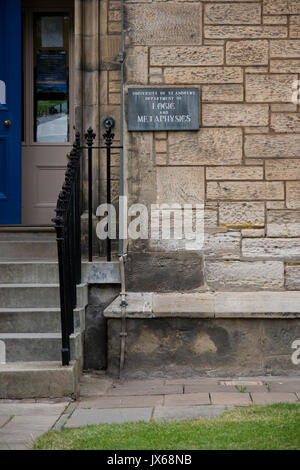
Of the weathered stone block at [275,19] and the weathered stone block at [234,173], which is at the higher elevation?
the weathered stone block at [275,19]

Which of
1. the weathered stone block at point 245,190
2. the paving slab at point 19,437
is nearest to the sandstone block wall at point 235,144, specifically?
the weathered stone block at point 245,190

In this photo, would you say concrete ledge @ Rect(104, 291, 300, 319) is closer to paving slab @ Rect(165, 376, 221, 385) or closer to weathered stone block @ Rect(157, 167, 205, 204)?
paving slab @ Rect(165, 376, 221, 385)

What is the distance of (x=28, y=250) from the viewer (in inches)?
302

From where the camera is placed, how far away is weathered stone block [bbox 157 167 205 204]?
709 cm

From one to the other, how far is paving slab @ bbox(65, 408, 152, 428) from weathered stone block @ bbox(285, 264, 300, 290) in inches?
82.0

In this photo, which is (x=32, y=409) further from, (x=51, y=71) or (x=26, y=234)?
(x=51, y=71)

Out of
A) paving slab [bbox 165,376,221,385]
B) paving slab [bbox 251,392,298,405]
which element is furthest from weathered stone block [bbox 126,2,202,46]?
paving slab [bbox 251,392,298,405]

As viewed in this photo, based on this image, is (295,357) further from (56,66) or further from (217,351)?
(56,66)

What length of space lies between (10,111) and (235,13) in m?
2.62

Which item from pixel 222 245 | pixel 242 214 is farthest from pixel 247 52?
pixel 222 245

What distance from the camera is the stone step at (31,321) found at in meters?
6.55

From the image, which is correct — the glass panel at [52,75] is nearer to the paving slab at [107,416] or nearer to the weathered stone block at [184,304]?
the weathered stone block at [184,304]

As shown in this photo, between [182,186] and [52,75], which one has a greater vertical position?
[52,75]

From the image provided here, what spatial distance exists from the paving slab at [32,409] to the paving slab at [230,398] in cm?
106
